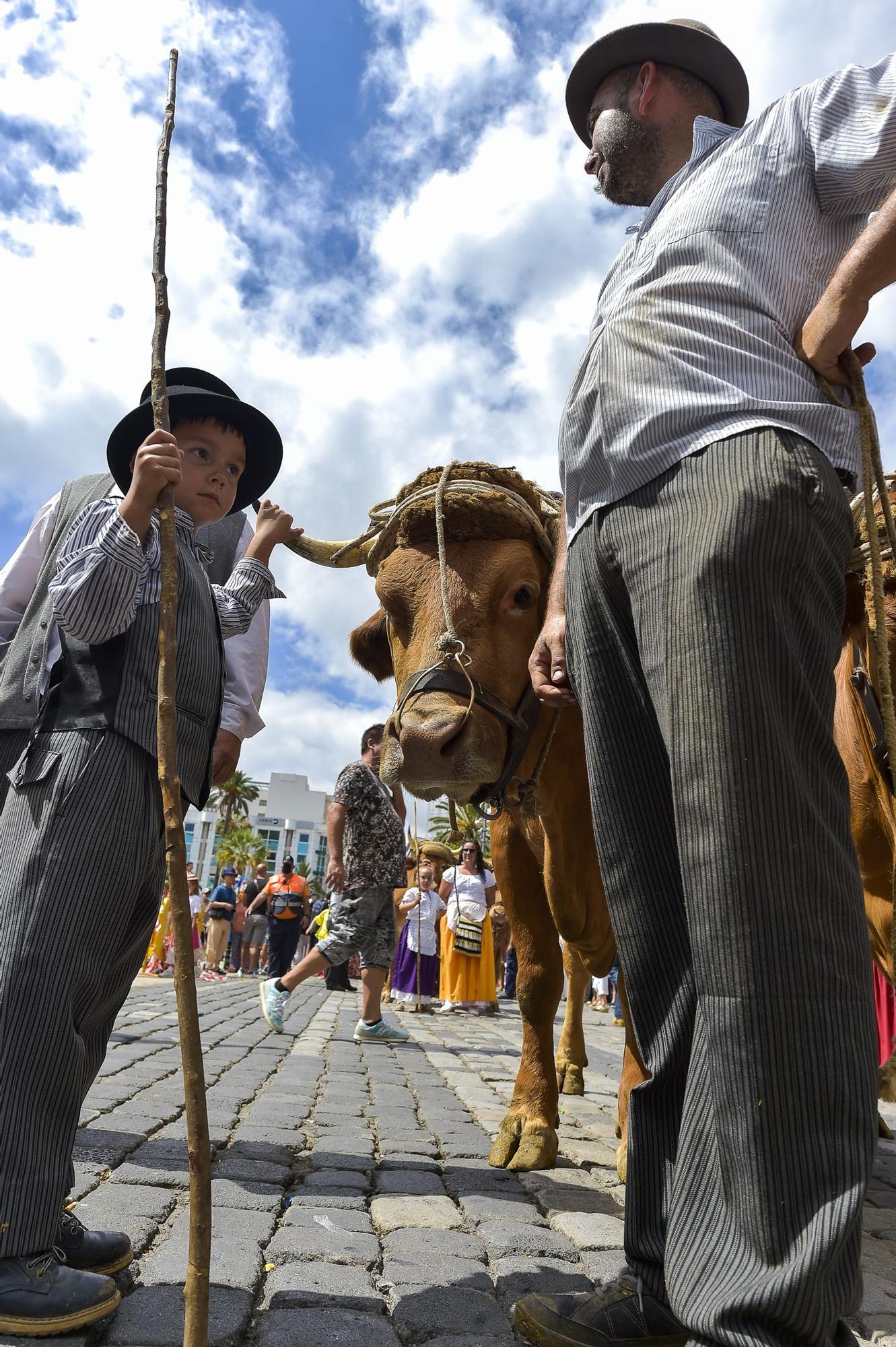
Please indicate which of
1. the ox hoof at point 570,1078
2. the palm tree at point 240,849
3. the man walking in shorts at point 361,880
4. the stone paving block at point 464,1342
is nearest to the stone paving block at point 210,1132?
the stone paving block at point 464,1342

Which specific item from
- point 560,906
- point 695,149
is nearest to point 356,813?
point 560,906

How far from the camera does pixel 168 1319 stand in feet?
7.32

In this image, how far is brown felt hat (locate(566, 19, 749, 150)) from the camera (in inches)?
101

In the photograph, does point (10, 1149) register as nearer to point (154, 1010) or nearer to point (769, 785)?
point (769, 785)

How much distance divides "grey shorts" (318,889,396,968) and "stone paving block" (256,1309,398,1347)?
611 cm

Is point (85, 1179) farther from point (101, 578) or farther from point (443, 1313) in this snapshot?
point (101, 578)

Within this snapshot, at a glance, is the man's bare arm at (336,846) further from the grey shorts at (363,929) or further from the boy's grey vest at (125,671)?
the boy's grey vest at (125,671)

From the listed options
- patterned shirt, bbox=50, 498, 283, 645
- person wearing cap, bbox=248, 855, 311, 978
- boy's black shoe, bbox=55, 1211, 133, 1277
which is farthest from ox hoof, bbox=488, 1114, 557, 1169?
person wearing cap, bbox=248, 855, 311, 978

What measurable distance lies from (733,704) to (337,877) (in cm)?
726

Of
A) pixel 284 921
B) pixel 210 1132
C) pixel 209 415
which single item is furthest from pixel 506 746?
pixel 284 921

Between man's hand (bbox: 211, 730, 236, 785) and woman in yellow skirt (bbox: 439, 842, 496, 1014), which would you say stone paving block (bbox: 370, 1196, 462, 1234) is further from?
woman in yellow skirt (bbox: 439, 842, 496, 1014)

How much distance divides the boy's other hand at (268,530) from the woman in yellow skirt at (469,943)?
1056cm

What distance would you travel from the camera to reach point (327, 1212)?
3180 mm

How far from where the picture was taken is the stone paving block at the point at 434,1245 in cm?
281
